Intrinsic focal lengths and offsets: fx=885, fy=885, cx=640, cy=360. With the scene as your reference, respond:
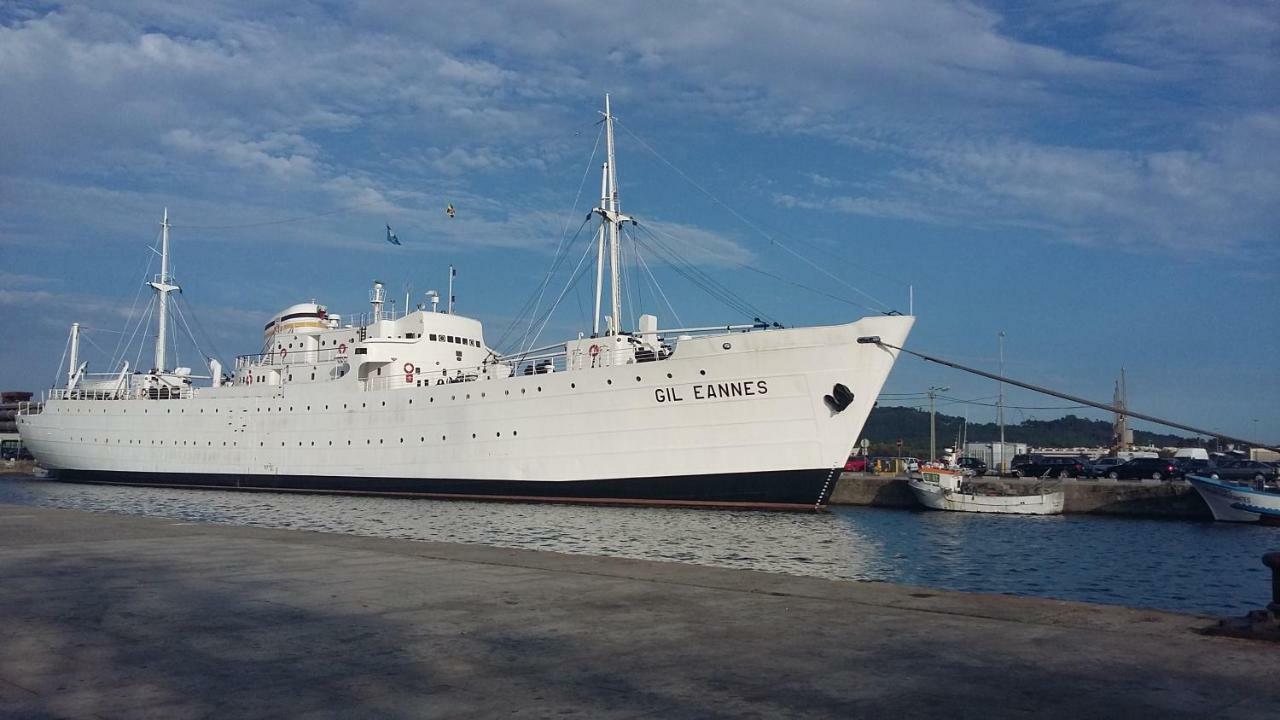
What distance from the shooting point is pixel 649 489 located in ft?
87.8

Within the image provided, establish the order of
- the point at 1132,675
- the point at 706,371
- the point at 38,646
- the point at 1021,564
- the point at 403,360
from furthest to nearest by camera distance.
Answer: the point at 403,360, the point at 706,371, the point at 1021,564, the point at 38,646, the point at 1132,675

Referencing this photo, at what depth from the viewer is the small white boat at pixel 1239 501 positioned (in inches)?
1038

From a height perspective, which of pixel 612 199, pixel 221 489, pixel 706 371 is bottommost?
pixel 221 489

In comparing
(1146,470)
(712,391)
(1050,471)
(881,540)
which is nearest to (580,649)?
(881,540)

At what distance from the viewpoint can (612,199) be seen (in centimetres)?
3192

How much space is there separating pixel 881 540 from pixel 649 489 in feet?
24.7

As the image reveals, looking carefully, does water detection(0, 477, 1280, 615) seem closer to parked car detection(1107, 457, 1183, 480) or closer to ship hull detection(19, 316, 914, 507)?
ship hull detection(19, 316, 914, 507)

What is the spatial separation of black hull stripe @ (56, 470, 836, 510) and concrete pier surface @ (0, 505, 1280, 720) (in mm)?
16856

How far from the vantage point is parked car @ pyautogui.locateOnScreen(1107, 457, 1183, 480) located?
36.8 m

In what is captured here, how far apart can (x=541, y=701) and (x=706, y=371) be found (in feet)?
70.3

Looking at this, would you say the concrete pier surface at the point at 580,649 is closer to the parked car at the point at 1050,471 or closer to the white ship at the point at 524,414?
the white ship at the point at 524,414

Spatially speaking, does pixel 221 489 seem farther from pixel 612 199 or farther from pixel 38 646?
pixel 38 646

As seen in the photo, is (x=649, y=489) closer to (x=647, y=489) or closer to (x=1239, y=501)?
(x=647, y=489)

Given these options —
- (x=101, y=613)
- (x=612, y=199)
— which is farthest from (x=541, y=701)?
(x=612, y=199)
